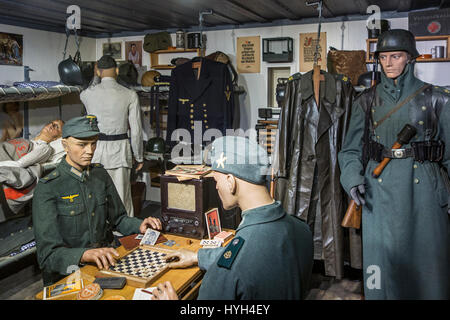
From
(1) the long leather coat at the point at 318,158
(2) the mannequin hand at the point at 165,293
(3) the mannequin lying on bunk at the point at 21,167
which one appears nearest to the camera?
(2) the mannequin hand at the point at 165,293

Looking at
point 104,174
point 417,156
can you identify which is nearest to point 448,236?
point 417,156

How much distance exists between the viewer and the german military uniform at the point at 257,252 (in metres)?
1.47

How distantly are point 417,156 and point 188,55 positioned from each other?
14.3ft

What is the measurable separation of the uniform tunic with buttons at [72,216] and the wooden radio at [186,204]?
0.24 meters

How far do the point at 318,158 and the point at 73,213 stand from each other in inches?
84.9

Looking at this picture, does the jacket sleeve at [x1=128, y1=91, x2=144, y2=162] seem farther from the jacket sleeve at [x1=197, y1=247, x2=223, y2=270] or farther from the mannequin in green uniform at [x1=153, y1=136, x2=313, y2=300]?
the mannequin in green uniform at [x1=153, y1=136, x2=313, y2=300]

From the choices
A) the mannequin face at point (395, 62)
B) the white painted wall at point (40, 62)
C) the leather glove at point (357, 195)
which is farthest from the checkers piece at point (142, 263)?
the white painted wall at point (40, 62)

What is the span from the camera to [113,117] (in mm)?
4871

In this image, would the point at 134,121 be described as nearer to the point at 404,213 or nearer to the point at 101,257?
the point at 101,257

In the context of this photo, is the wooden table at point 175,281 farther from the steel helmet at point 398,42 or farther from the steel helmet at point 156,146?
the steel helmet at point 156,146

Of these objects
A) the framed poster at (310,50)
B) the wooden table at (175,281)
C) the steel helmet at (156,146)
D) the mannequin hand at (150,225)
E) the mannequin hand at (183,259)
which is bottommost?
the wooden table at (175,281)

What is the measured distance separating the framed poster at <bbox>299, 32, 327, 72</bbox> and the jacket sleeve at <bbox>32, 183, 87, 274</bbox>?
3.89 metres

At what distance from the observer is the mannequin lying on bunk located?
3.71 meters

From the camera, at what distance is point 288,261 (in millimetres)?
1549
